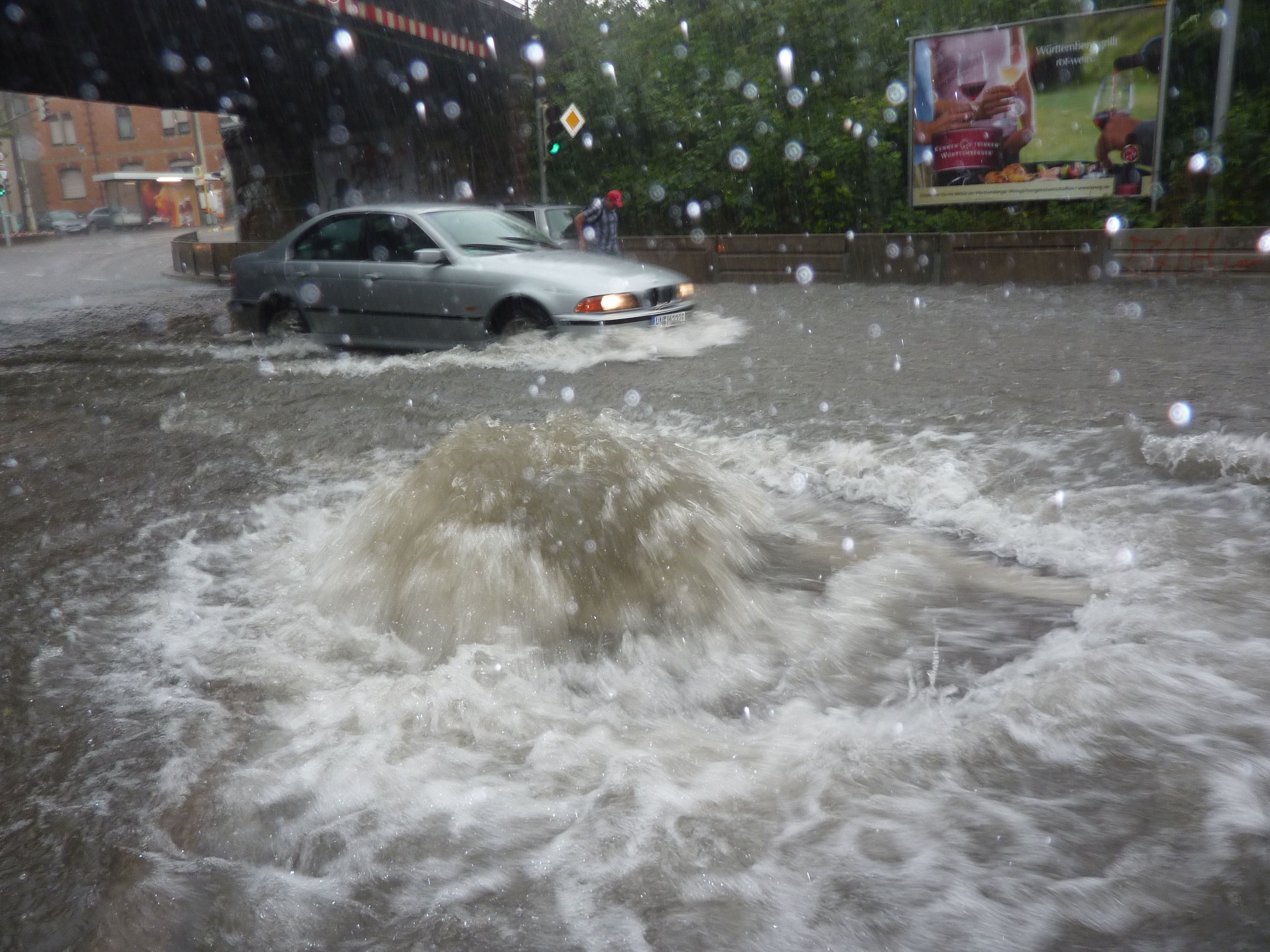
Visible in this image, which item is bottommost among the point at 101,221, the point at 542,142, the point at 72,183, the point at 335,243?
the point at 335,243

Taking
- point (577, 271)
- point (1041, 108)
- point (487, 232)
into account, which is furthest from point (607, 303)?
point (1041, 108)

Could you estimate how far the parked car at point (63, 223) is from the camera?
57.5 meters

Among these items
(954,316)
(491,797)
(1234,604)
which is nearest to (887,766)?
(491,797)

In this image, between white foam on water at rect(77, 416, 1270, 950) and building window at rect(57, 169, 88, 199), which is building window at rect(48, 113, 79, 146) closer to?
building window at rect(57, 169, 88, 199)

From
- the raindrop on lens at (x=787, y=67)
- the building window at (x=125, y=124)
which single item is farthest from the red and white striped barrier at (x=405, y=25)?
the building window at (x=125, y=124)

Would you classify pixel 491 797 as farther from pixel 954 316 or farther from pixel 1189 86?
pixel 1189 86

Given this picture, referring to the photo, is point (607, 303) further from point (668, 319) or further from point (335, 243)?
point (335, 243)

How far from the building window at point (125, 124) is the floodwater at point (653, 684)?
230 ft

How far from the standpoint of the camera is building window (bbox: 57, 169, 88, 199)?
2702 inches

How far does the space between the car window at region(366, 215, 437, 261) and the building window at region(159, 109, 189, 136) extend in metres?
64.3

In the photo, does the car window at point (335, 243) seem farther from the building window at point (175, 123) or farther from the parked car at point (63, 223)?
the building window at point (175, 123)

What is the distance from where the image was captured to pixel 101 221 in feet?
197

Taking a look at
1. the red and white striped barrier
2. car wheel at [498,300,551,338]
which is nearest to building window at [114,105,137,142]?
the red and white striped barrier

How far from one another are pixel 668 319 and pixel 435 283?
2.06m
